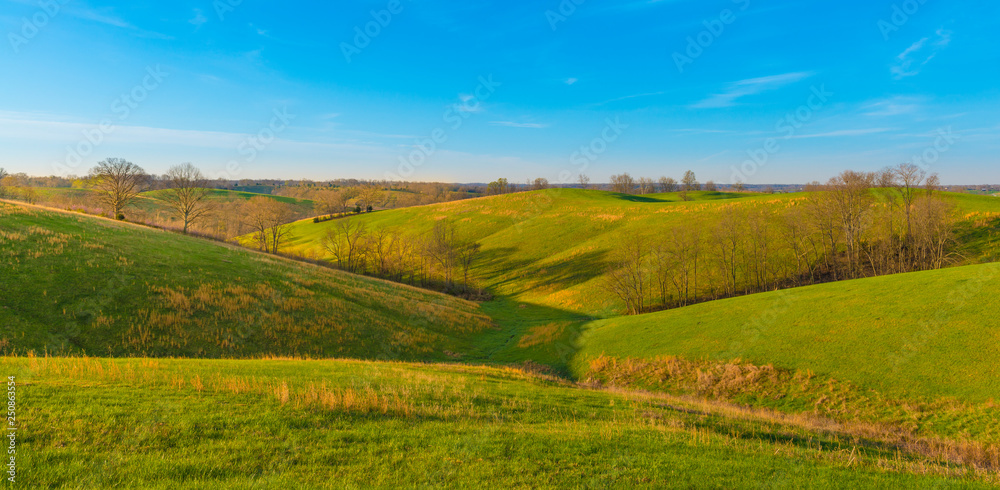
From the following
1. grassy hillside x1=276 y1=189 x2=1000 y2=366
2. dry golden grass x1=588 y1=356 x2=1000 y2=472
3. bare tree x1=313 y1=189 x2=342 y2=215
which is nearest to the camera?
dry golden grass x1=588 y1=356 x2=1000 y2=472

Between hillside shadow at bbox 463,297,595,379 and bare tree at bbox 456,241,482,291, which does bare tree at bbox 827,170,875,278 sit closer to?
hillside shadow at bbox 463,297,595,379

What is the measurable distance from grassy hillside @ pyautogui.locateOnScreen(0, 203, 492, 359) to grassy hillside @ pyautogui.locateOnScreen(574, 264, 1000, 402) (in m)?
18.2

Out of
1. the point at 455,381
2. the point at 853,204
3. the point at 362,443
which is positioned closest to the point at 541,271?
the point at 853,204

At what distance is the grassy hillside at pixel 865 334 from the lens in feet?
66.1

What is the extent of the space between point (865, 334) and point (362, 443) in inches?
1209

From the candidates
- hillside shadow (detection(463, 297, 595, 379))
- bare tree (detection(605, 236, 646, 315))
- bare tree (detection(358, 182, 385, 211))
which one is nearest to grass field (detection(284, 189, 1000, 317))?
bare tree (detection(605, 236, 646, 315))

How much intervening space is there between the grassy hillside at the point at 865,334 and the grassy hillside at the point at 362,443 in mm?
13584

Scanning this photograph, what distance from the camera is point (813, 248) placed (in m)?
61.2

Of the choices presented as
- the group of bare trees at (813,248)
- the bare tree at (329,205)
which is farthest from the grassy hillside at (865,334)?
the bare tree at (329,205)

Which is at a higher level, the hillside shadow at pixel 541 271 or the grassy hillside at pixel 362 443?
the grassy hillside at pixel 362 443

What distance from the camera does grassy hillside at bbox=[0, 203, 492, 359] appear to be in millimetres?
22234

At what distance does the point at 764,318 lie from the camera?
30.7 m

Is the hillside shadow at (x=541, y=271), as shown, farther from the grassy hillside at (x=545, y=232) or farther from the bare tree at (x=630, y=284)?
the bare tree at (x=630, y=284)

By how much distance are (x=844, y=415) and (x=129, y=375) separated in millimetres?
30077
